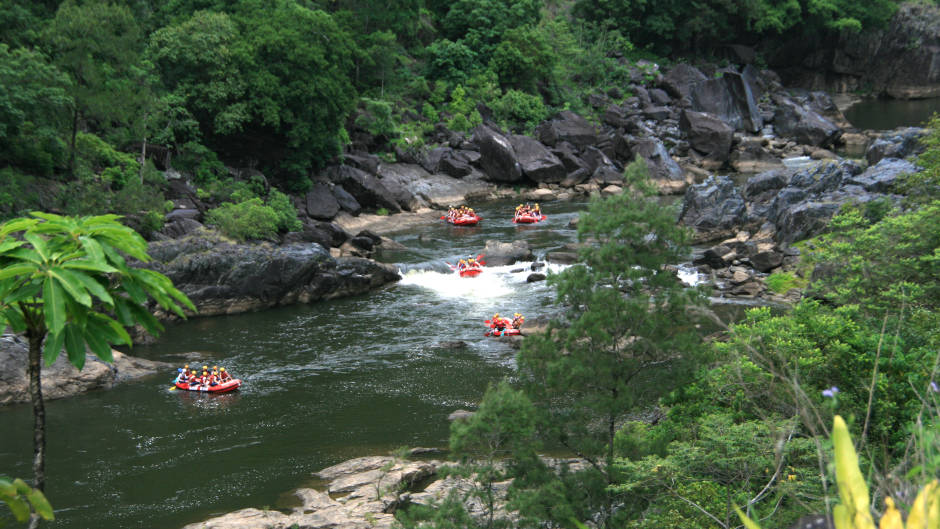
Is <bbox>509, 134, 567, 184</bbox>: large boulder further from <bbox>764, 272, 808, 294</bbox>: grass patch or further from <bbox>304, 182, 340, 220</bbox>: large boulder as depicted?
<bbox>764, 272, 808, 294</bbox>: grass patch

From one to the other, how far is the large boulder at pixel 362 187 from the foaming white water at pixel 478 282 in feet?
48.2

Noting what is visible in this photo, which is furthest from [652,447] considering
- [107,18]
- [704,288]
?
[107,18]

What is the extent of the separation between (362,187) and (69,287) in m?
50.6

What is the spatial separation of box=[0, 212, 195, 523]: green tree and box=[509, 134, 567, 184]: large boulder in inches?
2274

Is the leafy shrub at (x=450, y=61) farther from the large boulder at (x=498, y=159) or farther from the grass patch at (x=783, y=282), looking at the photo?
the grass patch at (x=783, y=282)

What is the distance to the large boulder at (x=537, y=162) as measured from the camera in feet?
210

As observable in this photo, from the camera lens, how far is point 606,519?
15.2 m

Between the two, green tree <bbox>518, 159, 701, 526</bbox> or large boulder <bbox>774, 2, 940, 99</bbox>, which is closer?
green tree <bbox>518, 159, 701, 526</bbox>

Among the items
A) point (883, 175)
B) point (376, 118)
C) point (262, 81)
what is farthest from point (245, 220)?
point (883, 175)

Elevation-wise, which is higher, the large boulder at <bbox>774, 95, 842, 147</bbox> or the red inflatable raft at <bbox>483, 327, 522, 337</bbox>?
the large boulder at <bbox>774, 95, 842, 147</bbox>

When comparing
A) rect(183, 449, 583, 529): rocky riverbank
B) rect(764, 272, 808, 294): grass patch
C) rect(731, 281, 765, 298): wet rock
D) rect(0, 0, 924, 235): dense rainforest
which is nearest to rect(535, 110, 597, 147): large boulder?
rect(0, 0, 924, 235): dense rainforest

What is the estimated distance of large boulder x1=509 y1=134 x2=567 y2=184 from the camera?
64062 mm

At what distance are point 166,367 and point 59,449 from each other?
→ 7.28 meters

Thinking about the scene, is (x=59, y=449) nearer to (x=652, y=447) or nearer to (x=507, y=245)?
(x=652, y=447)
